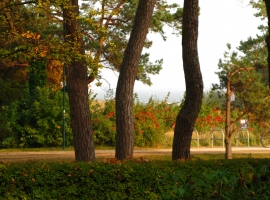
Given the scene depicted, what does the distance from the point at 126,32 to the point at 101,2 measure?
7.67ft

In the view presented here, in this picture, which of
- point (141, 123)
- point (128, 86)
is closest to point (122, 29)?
point (141, 123)

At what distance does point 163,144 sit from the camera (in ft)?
94.6

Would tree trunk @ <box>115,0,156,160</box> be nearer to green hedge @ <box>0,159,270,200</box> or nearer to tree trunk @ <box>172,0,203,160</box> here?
tree trunk @ <box>172,0,203,160</box>

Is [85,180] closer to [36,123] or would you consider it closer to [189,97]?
[189,97]

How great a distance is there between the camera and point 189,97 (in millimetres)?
13852

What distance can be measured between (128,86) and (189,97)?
1.66 metres

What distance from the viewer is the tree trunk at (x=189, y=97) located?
13805 mm

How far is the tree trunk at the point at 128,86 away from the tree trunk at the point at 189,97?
1168mm

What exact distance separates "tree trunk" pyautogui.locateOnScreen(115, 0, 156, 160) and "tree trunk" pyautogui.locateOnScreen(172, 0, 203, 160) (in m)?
1.17

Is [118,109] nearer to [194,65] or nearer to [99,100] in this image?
[194,65]

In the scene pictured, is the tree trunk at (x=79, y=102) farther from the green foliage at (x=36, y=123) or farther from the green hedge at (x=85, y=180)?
the green foliage at (x=36, y=123)

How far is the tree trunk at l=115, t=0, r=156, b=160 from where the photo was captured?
48.0ft

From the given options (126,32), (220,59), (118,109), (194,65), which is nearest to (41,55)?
(118,109)

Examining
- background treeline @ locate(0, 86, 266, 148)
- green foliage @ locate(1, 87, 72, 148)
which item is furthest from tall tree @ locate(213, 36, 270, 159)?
green foliage @ locate(1, 87, 72, 148)
